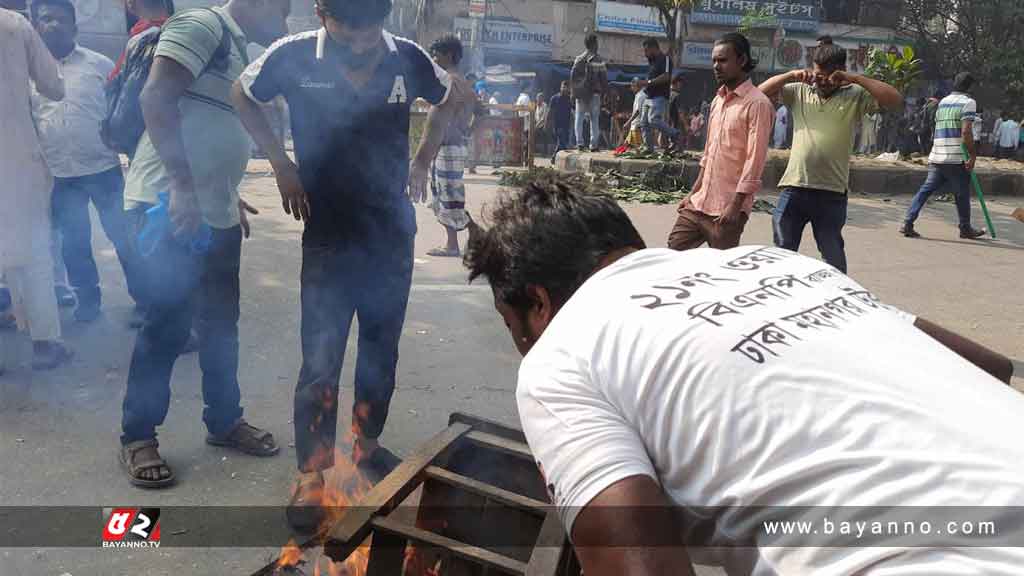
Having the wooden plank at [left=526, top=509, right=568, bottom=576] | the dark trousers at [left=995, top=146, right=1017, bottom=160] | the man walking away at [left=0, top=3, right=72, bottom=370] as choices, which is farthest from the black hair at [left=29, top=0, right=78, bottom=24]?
the dark trousers at [left=995, top=146, right=1017, bottom=160]

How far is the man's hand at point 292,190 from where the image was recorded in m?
2.63

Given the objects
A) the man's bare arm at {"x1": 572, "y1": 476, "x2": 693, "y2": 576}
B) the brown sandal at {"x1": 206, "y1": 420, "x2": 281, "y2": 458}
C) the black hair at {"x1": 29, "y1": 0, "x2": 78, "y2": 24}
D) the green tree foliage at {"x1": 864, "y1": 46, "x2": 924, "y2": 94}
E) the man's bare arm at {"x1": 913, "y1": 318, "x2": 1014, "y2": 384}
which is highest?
the green tree foliage at {"x1": 864, "y1": 46, "x2": 924, "y2": 94}

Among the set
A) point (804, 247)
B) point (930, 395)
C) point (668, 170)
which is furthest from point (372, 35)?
point (668, 170)

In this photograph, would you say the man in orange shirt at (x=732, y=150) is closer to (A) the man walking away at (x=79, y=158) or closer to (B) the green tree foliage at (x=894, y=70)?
(A) the man walking away at (x=79, y=158)

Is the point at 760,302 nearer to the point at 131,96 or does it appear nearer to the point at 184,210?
the point at 184,210

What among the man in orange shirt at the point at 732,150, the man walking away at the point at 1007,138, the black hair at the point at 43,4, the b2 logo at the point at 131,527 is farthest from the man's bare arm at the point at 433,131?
the man walking away at the point at 1007,138

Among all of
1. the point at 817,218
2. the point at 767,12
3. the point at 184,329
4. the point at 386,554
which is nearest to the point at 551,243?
the point at 386,554

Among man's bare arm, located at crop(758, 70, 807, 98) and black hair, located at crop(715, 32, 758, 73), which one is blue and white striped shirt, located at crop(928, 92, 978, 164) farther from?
black hair, located at crop(715, 32, 758, 73)

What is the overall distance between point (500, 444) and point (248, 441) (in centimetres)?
143

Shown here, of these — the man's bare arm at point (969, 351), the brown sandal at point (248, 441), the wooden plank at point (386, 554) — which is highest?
the man's bare arm at point (969, 351)

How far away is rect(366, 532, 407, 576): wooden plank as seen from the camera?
1774mm

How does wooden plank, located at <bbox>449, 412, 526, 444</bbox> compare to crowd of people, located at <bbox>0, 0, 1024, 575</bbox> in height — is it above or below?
below

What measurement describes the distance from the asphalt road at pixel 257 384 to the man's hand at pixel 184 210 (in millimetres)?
960

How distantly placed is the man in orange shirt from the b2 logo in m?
3.15
